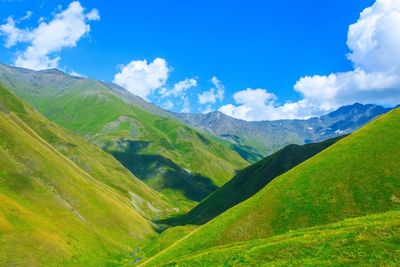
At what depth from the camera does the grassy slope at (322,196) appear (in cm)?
6003

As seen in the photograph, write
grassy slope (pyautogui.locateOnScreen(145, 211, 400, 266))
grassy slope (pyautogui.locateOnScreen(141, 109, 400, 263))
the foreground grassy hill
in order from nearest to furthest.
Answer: grassy slope (pyautogui.locateOnScreen(145, 211, 400, 266)) → grassy slope (pyautogui.locateOnScreen(141, 109, 400, 263)) → the foreground grassy hill

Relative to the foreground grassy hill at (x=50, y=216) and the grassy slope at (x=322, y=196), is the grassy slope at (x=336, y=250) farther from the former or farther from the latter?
the foreground grassy hill at (x=50, y=216)

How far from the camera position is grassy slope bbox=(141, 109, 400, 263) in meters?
60.0

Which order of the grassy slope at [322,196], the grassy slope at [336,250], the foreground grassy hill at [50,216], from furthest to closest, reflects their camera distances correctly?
the foreground grassy hill at [50,216] → the grassy slope at [322,196] → the grassy slope at [336,250]

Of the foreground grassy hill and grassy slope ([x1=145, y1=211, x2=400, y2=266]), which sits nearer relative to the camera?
grassy slope ([x1=145, y1=211, x2=400, y2=266])

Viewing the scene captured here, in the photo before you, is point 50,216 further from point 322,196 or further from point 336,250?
point 336,250

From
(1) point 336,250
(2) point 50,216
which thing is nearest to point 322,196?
(1) point 336,250

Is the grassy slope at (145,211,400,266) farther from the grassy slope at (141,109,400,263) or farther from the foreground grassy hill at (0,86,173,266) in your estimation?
the foreground grassy hill at (0,86,173,266)

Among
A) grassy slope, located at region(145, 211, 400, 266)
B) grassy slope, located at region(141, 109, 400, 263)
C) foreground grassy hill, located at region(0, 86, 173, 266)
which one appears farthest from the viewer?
foreground grassy hill, located at region(0, 86, 173, 266)

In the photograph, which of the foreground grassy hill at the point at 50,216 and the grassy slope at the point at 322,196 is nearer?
the grassy slope at the point at 322,196

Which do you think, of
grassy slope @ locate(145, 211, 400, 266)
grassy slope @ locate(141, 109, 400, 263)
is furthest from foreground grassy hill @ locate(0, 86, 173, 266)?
grassy slope @ locate(145, 211, 400, 266)

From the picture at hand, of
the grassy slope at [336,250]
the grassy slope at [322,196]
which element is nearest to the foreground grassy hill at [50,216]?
the grassy slope at [322,196]

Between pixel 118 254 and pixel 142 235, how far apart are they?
129ft

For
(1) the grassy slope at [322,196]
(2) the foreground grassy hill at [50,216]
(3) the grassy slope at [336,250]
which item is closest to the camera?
(3) the grassy slope at [336,250]
